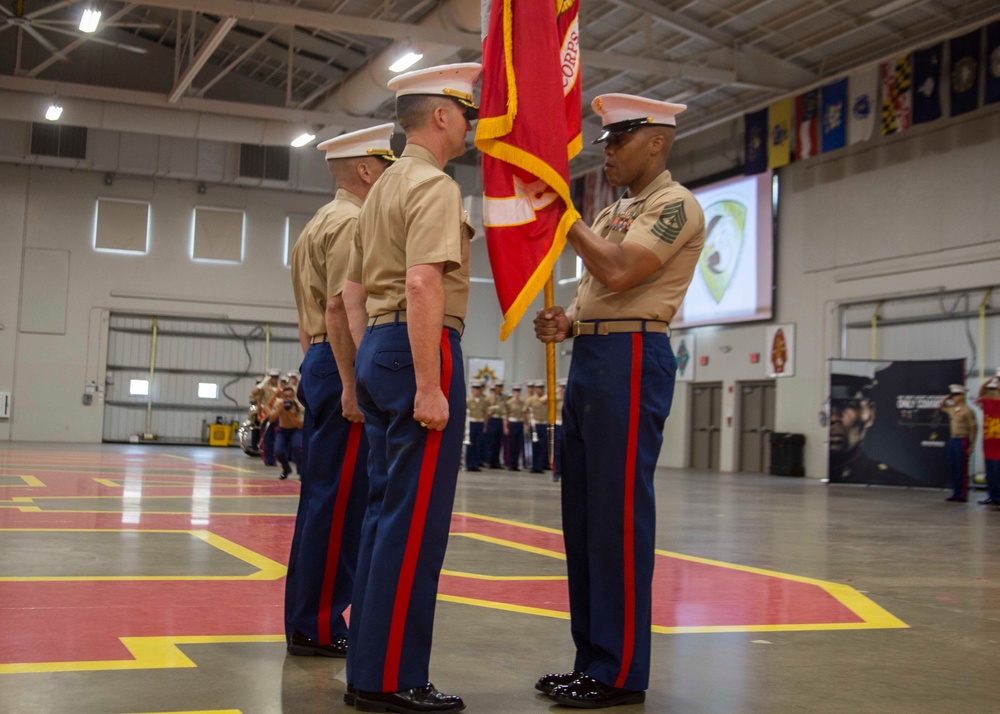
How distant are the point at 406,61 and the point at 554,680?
17131 mm

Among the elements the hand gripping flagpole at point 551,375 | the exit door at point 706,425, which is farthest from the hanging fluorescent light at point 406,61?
the hand gripping flagpole at point 551,375

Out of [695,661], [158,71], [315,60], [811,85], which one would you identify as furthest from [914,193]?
[158,71]

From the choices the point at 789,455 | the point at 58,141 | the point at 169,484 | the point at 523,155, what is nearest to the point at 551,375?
the point at 523,155

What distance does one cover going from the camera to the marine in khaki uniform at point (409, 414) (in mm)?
3037

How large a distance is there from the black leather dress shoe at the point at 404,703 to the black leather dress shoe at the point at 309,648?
74 cm

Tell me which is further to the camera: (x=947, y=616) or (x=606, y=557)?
(x=947, y=616)

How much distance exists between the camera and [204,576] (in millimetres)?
5277

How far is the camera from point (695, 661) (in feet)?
12.3

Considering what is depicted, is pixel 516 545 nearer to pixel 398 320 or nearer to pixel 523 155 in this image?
pixel 523 155

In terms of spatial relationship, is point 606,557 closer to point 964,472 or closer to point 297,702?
point 297,702

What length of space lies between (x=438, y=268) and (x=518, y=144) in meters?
0.70

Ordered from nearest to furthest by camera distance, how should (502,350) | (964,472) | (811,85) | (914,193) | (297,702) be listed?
(297,702)
(964,472)
(914,193)
(811,85)
(502,350)

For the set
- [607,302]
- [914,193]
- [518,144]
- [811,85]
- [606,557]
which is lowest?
[606,557]

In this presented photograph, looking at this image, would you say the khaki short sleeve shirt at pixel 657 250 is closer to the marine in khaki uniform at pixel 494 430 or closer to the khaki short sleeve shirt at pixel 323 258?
the khaki short sleeve shirt at pixel 323 258
